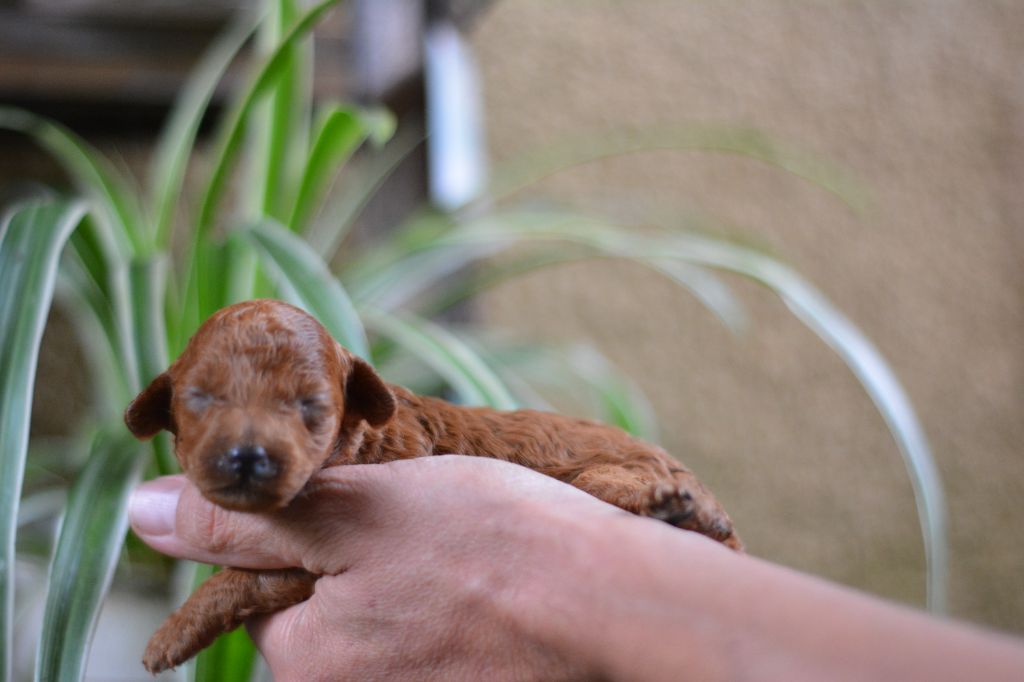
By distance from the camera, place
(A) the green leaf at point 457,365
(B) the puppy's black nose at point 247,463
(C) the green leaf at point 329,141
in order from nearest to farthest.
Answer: (B) the puppy's black nose at point 247,463
(A) the green leaf at point 457,365
(C) the green leaf at point 329,141

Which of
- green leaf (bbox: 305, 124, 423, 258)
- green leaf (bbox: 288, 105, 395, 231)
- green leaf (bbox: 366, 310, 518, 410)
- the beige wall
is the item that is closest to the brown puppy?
green leaf (bbox: 366, 310, 518, 410)

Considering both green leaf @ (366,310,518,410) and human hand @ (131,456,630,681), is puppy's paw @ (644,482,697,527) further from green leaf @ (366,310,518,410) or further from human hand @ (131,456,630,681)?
green leaf @ (366,310,518,410)

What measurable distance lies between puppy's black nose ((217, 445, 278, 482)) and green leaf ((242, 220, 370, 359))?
14 centimetres

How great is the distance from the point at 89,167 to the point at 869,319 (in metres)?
0.98

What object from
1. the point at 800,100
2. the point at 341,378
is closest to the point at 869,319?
the point at 800,100

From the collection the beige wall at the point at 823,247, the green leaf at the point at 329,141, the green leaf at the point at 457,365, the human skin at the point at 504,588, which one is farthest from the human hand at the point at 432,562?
the beige wall at the point at 823,247

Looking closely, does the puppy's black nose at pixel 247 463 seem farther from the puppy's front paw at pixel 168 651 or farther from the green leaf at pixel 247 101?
the green leaf at pixel 247 101

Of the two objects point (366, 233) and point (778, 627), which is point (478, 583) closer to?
point (778, 627)

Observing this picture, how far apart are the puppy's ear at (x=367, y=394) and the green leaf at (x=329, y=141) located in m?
0.30

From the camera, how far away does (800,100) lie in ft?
4.06

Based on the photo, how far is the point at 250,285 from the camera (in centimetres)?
59

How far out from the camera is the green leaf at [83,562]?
1.21 feet

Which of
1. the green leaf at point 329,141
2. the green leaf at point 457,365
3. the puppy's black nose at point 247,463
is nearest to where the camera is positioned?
the puppy's black nose at point 247,463

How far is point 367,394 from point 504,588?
0.08 metres
